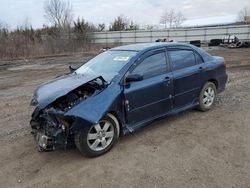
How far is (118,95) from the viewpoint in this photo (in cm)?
408

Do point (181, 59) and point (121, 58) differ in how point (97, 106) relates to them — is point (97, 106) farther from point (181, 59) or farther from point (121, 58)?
point (181, 59)

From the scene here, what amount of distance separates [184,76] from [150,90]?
95 cm

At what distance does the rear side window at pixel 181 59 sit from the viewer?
504 cm

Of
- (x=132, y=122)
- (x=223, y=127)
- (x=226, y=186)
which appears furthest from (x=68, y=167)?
(x=223, y=127)

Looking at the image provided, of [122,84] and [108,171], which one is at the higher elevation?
[122,84]

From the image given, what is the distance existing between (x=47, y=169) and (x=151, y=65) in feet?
7.79

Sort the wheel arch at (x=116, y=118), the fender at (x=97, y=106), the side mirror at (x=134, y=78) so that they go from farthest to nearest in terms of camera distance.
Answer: the side mirror at (x=134, y=78), the wheel arch at (x=116, y=118), the fender at (x=97, y=106)

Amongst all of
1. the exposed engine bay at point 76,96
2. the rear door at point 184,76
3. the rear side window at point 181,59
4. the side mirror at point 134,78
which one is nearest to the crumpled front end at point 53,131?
the exposed engine bay at point 76,96

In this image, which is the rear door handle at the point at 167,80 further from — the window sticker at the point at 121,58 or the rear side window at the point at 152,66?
the window sticker at the point at 121,58

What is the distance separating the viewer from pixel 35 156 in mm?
4059

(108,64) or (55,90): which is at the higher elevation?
(108,64)

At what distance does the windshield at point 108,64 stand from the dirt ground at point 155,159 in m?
1.15

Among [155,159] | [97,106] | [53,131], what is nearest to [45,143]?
[53,131]

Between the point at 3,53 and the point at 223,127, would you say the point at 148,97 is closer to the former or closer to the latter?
the point at 223,127
